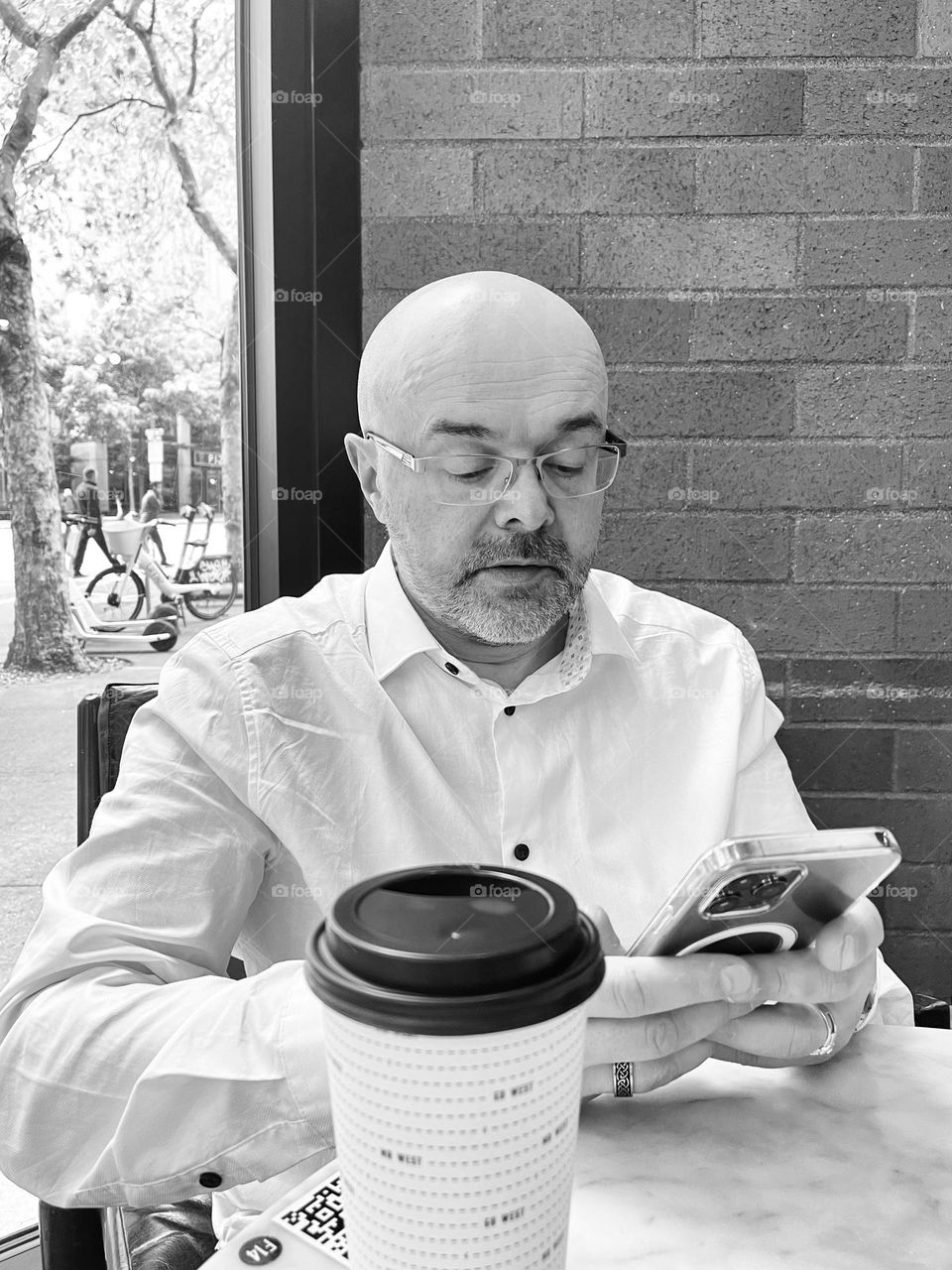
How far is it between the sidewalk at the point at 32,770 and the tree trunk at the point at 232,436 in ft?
0.18

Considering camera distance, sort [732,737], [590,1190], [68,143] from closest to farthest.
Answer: [590,1190] < [732,737] < [68,143]

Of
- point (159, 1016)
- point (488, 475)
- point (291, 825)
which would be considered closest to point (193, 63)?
point (488, 475)

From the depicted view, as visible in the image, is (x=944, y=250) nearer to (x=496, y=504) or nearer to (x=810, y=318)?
(x=810, y=318)

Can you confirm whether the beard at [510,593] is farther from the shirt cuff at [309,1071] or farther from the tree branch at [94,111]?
the tree branch at [94,111]

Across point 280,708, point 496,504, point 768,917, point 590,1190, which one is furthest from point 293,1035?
point 496,504

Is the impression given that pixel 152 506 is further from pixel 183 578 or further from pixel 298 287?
pixel 298 287

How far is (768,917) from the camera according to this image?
730 millimetres

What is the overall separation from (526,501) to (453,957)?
2.99ft

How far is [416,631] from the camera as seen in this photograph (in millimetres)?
→ 1316

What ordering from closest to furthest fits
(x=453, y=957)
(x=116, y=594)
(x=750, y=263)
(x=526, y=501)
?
(x=453, y=957), (x=526, y=501), (x=750, y=263), (x=116, y=594)

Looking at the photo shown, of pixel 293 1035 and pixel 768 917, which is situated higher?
pixel 768 917

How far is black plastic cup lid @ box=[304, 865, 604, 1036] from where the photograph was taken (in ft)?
1.30

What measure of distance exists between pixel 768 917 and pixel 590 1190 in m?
0.21

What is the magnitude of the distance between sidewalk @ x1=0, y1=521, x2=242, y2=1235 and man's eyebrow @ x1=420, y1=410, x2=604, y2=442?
32.7 inches
